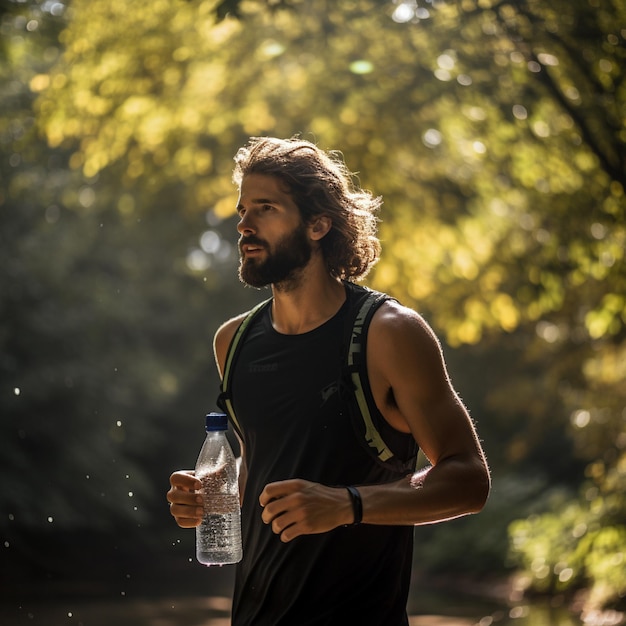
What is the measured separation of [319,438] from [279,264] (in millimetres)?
562

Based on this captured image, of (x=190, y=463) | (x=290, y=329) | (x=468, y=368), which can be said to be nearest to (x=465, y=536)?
(x=468, y=368)

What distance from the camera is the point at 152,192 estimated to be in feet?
48.9

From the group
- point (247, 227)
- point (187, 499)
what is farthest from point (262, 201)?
point (187, 499)

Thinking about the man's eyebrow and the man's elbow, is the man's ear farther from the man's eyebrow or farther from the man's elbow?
the man's elbow

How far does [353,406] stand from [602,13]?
6.18 meters

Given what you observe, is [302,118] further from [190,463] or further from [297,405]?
[190,463]

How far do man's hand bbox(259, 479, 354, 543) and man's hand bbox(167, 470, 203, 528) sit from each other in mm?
459

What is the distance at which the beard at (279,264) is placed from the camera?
3424 millimetres

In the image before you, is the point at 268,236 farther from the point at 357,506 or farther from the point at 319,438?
the point at 357,506

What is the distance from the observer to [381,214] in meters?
12.5

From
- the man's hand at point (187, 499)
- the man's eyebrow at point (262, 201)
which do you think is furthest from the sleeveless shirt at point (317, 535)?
the man's eyebrow at point (262, 201)

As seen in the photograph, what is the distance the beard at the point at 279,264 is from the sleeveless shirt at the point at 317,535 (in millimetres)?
186

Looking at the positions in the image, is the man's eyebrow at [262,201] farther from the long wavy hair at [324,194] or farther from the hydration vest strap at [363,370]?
the hydration vest strap at [363,370]

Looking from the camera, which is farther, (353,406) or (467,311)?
(467,311)
